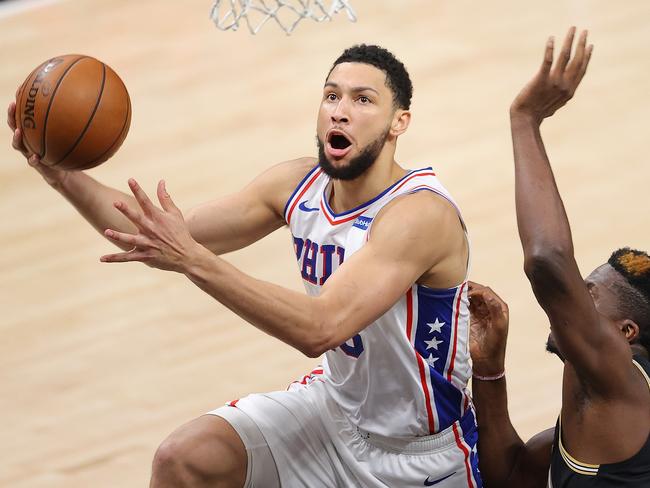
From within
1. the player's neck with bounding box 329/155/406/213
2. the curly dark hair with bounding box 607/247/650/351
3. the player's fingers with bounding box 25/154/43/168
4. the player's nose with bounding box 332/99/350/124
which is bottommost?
the curly dark hair with bounding box 607/247/650/351

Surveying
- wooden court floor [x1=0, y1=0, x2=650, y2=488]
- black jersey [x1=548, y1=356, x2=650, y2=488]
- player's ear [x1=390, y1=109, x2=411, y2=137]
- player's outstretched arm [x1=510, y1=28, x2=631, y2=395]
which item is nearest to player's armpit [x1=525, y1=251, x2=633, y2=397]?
player's outstretched arm [x1=510, y1=28, x2=631, y2=395]

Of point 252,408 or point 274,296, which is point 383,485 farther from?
point 274,296

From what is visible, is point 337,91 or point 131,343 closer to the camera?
point 337,91

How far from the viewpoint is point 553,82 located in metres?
3.48

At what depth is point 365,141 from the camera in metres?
4.03

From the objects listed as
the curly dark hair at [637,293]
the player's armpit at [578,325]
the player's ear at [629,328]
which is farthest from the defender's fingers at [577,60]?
the player's ear at [629,328]

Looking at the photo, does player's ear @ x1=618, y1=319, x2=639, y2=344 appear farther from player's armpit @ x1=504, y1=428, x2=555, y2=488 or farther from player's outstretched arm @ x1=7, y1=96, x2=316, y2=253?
player's outstretched arm @ x1=7, y1=96, x2=316, y2=253

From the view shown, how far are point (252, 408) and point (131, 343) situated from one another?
2157 mm

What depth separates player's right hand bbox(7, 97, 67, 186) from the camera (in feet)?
13.3

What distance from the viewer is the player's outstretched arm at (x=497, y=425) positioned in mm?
4172

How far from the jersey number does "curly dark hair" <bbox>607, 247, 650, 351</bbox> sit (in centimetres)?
84

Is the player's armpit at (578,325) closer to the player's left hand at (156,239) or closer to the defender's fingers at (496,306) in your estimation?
the defender's fingers at (496,306)

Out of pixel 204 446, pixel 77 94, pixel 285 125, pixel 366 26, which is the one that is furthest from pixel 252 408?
pixel 366 26

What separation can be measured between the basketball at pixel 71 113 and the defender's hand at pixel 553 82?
135 centimetres
